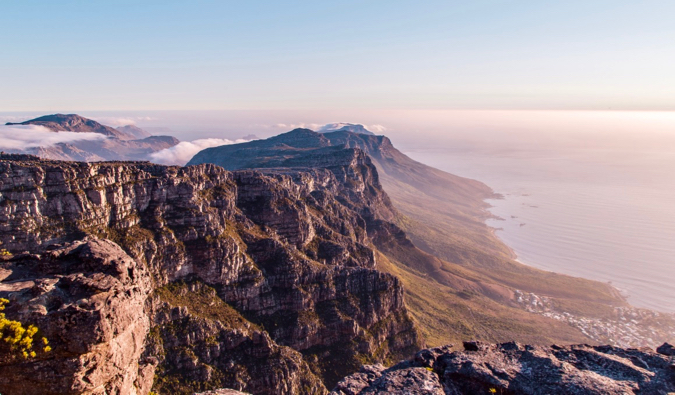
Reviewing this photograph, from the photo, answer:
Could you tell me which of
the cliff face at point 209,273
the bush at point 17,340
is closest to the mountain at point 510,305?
the cliff face at point 209,273

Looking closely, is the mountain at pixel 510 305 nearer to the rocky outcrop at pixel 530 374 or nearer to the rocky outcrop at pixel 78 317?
the rocky outcrop at pixel 530 374

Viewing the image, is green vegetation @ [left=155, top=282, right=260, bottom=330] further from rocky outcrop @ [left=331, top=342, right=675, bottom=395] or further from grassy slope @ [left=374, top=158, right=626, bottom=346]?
grassy slope @ [left=374, top=158, right=626, bottom=346]

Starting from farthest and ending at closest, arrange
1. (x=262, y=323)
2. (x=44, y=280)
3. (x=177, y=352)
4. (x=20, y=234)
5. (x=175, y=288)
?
(x=262, y=323)
(x=175, y=288)
(x=177, y=352)
(x=20, y=234)
(x=44, y=280)

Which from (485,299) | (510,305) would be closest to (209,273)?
(485,299)

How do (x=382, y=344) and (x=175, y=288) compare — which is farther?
(x=382, y=344)

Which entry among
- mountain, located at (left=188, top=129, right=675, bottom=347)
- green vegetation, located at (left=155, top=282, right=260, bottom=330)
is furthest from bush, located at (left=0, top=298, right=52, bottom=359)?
mountain, located at (left=188, top=129, right=675, bottom=347)

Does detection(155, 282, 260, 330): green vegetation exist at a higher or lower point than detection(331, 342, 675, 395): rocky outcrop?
lower

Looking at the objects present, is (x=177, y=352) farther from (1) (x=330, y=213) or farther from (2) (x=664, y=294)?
(2) (x=664, y=294)

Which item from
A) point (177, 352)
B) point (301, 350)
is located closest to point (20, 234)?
point (177, 352)
